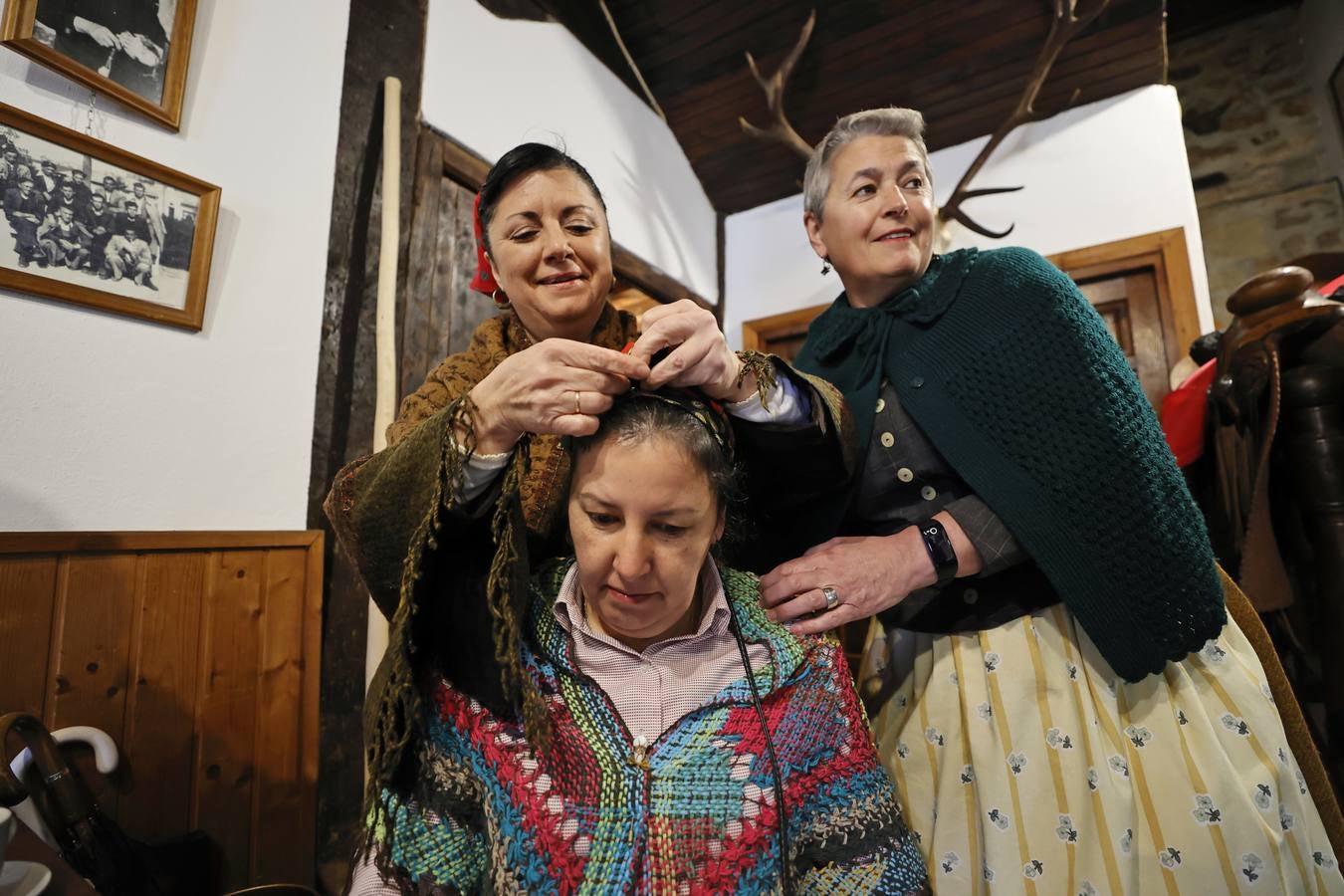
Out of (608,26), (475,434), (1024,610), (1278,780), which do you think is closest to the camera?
(475,434)

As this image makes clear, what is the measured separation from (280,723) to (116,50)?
61.8 inches

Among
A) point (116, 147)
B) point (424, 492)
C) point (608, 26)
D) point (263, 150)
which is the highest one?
point (608, 26)

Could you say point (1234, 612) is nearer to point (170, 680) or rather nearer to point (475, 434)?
point (475, 434)

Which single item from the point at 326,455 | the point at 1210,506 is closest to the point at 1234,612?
the point at 1210,506

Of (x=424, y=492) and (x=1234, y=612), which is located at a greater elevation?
(x=424, y=492)

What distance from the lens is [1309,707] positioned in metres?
1.40

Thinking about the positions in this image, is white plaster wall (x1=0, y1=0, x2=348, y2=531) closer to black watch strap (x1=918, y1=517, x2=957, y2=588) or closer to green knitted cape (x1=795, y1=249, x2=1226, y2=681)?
green knitted cape (x1=795, y1=249, x2=1226, y2=681)

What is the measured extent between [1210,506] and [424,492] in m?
1.91

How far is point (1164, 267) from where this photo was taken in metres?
2.79

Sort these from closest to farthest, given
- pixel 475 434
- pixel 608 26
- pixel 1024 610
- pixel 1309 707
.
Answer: pixel 475 434, pixel 1024 610, pixel 1309 707, pixel 608 26

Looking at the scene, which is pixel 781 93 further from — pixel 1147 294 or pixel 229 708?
pixel 229 708

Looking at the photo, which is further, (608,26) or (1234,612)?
(608,26)

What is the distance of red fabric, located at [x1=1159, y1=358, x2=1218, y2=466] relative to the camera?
66.3 inches

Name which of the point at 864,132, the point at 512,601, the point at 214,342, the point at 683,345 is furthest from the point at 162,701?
the point at 864,132
